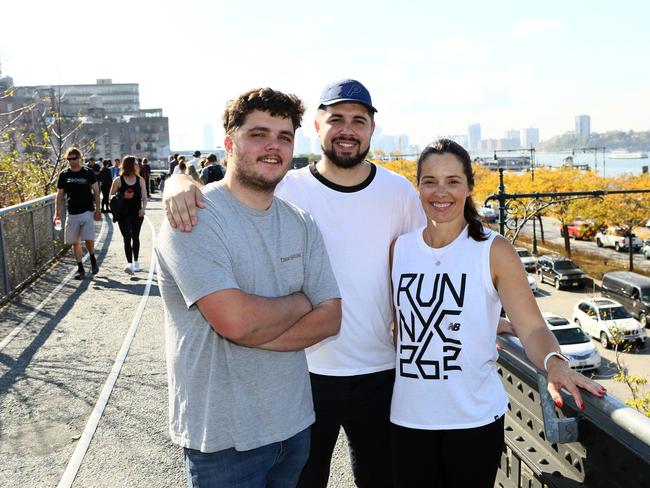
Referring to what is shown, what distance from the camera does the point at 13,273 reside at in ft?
29.2

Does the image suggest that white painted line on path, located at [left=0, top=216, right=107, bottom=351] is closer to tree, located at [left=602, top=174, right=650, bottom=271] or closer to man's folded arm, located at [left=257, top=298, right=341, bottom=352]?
man's folded arm, located at [left=257, top=298, right=341, bottom=352]

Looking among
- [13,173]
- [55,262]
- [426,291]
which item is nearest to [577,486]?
[426,291]

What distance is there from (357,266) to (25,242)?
834 centimetres

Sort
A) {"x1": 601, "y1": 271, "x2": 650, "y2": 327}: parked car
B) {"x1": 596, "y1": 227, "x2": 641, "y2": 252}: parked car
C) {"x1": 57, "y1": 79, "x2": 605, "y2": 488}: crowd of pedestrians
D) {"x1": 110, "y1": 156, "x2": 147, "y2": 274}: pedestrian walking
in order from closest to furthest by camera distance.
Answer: {"x1": 57, "y1": 79, "x2": 605, "y2": 488}: crowd of pedestrians, {"x1": 110, "y1": 156, "x2": 147, "y2": 274}: pedestrian walking, {"x1": 601, "y1": 271, "x2": 650, "y2": 327}: parked car, {"x1": 596, "y1": 227, "x2": 641, "y2": 252}: parked car

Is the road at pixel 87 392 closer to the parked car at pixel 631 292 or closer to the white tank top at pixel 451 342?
the white tank top at pixel 451 342

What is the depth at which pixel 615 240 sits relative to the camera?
54938mm

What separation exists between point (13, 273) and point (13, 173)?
15.5 ft

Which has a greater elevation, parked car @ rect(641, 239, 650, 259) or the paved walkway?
the paved walkway

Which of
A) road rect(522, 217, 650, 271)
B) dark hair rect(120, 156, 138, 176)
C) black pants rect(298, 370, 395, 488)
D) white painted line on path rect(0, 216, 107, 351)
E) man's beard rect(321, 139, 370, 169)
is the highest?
dark hair rect(120, 156, 138, 176)

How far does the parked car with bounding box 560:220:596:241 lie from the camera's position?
52612 millimetres

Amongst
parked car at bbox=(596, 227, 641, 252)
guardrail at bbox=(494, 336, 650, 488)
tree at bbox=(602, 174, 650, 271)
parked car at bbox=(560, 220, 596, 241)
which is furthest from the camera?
parked car at bbox=(596, 227, 641, 252)

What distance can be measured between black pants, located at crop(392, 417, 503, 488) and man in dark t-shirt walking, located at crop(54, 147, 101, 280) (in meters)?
8.32

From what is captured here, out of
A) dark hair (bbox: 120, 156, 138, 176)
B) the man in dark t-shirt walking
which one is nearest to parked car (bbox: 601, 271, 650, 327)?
dark hair (bbox: 120, 156, 138, 176)

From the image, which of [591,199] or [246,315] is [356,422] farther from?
[591,199]
